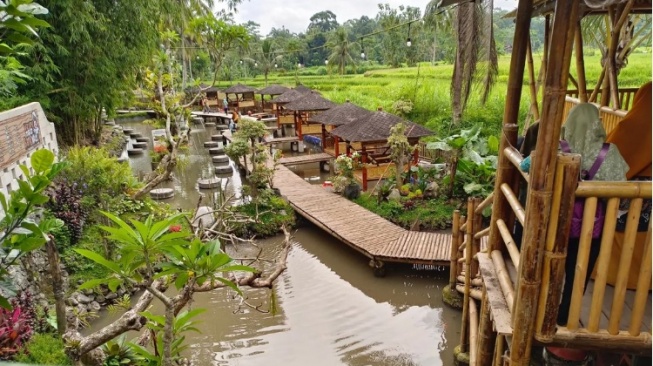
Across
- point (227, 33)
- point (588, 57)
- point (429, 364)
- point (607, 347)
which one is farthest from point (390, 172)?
point (588, 57)

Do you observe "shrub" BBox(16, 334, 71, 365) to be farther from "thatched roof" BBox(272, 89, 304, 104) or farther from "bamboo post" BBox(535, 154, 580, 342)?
"thatched roof" BBox(272, 89, 304, 104)

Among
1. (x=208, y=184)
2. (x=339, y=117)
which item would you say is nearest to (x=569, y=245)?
(x=208, y=184)

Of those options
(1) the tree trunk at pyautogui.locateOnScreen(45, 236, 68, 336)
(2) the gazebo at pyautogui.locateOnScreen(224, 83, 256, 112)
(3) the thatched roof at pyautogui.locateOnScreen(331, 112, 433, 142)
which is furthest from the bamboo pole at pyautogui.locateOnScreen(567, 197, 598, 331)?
(2) the gazebo at pyautogui.locateOnScreen(224, 83, 256, 112)

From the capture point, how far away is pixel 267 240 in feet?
32.0

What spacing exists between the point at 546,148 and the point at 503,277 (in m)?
0.99

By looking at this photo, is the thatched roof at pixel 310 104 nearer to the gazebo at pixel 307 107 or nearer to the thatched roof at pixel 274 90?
the gazebo at pixel 307 107

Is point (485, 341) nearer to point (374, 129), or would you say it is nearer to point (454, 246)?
point (454, 246)

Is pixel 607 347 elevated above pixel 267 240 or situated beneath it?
elevated above

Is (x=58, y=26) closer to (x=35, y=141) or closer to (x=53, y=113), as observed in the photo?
(x=53, y=113)

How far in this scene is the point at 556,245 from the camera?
1.95 m

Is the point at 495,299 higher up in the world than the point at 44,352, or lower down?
higher up

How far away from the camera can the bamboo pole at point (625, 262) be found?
6.19ft

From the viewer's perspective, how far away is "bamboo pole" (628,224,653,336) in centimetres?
191

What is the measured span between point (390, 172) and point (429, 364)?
6.73 metres
